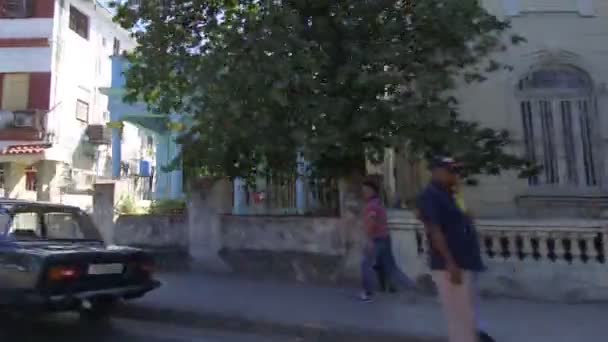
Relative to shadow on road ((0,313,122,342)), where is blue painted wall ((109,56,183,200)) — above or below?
above

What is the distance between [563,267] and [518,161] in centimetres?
167

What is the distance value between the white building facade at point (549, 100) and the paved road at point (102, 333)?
5.28 metres

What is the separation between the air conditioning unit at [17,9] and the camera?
64.2ft

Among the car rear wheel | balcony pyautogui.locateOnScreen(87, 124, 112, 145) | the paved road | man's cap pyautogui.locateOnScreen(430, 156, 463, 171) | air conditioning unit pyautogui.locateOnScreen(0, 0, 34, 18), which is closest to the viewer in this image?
man's cap pyautogui.locateOnScreen(430, 156, 463, 171)

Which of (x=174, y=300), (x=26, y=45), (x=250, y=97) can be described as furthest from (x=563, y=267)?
(x=26, y=45)

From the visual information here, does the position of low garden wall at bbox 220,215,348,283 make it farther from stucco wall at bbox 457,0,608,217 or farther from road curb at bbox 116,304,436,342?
stucco wall at bbox 457,0,608,217

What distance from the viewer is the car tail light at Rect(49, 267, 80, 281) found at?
205 inches

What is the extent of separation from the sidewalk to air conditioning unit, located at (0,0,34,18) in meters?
16.0

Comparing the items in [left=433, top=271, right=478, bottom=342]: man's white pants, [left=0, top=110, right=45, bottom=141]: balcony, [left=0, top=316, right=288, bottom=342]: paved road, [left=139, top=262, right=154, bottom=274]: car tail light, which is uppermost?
[left=0, top=110, right=45, bottom=141]: balcony

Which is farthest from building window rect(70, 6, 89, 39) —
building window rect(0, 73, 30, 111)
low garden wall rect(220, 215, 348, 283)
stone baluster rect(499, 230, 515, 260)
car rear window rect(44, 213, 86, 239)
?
stone baluster rect(499, 230, 515, 260)

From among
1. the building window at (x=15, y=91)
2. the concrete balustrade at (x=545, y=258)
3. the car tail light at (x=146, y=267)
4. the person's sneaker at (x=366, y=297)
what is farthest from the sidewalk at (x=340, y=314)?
the building window at (x=15, y=91)

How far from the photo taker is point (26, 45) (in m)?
19.5

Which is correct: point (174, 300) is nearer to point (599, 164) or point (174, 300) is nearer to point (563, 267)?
point (563, 267)

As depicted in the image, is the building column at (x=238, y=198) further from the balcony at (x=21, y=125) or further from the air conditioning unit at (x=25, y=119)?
the air conditioning unit at (x=25, y=119)
